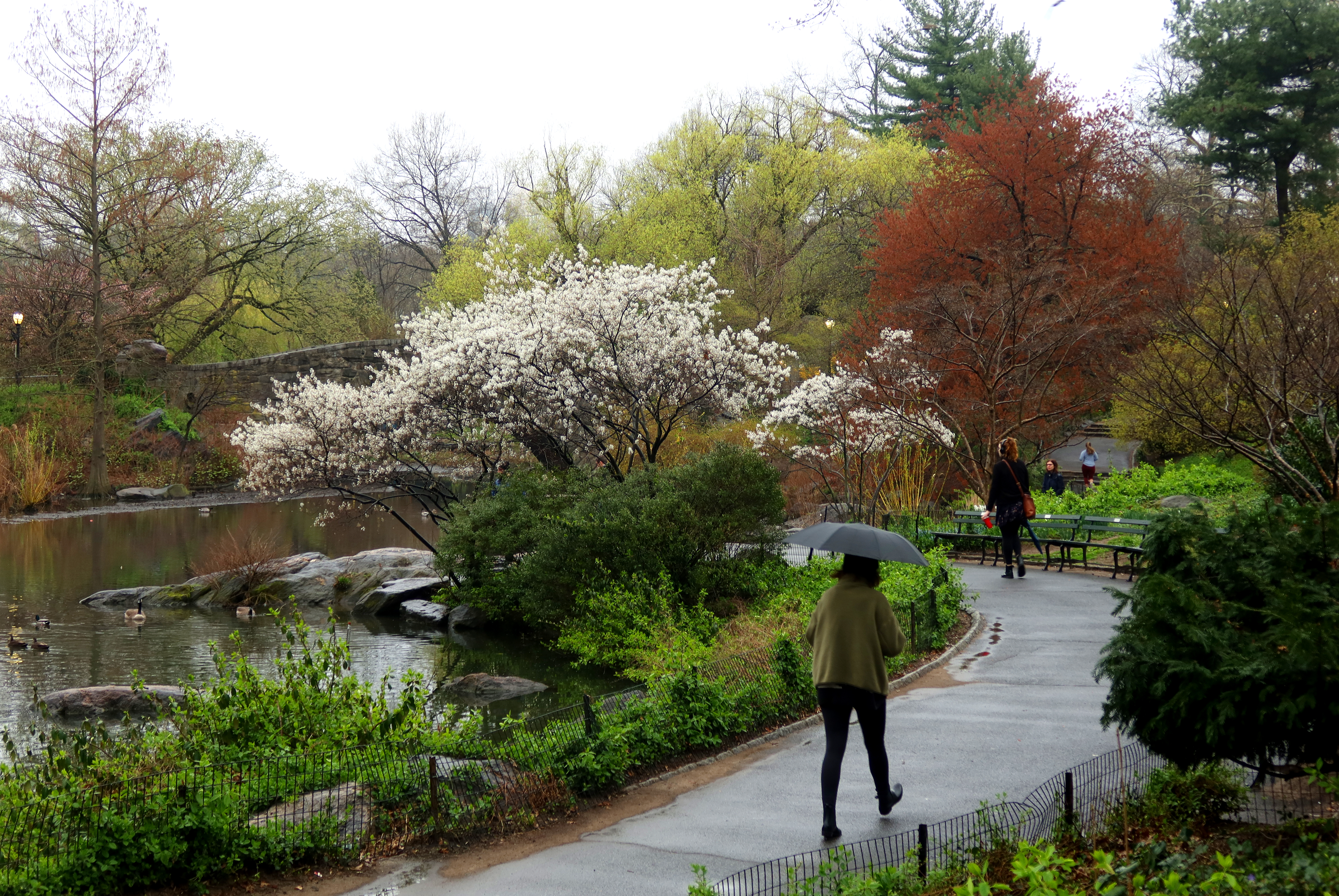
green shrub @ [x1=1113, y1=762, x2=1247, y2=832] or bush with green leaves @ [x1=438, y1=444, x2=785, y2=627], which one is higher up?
bush with green leaves @ [x1=438, y1=444, x2=785, y2=627]

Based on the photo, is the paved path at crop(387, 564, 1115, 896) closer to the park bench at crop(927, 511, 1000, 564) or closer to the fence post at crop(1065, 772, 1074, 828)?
the fence post at crop(1065, 772, 1074, 828)

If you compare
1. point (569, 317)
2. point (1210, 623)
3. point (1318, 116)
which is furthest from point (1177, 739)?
point (1318, 116)

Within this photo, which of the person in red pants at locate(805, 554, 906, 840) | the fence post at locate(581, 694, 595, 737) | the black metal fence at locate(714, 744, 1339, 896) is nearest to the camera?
the black metal fence at locate(714, 744, 1339, 896)

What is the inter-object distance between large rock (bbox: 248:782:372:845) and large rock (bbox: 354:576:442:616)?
36.5 ft

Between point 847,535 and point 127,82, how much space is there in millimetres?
30533

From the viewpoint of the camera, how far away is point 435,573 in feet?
63.2

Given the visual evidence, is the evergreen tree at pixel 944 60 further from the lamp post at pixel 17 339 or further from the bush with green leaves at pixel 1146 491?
the lamp post at pixel 17 339

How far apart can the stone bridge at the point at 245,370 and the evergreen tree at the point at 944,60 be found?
21.3 metres

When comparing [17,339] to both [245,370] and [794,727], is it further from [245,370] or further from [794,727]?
[794,727]

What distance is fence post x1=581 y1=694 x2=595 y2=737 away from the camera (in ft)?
23.2

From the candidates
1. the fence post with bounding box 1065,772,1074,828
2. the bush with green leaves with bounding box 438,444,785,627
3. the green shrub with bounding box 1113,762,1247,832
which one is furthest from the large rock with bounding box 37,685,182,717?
the green shrub with bounding box 1113,762,1247,832

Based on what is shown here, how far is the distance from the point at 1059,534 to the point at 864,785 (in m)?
12.0

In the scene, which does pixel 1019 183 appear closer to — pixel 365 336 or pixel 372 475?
pixel 372 475

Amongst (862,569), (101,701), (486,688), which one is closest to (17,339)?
(101,701)
